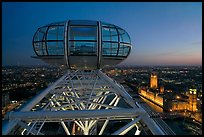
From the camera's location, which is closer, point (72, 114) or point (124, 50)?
point (72, 114)

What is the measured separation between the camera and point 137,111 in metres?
4.56

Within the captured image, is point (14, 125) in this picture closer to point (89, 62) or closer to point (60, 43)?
point (60, 43)

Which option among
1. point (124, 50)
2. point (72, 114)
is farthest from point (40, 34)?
point (72, 114)

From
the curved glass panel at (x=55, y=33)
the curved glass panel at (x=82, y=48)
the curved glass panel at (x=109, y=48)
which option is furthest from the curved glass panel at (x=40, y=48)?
the curved glass panel at (x=109, y=48)

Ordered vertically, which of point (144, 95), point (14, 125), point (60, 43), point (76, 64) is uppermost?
point (60, 43)

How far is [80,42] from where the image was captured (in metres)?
6.46

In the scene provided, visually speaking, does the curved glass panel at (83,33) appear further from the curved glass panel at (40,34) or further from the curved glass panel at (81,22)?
the curved glass panel at (40,34)

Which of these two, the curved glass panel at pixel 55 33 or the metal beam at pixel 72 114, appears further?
the curved glass panel at pixel 55 33

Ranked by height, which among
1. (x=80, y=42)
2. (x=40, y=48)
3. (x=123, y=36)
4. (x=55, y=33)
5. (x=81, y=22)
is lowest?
(x=40, y=48)

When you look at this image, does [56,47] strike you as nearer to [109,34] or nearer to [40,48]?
[40,48]

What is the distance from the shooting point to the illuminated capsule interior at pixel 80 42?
652 cm

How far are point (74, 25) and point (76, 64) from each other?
118 centimetres

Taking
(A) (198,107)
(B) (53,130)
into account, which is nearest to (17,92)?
(B) (53,130)

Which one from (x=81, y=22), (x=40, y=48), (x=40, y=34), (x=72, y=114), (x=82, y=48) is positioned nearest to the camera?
(x=72, y=114)
